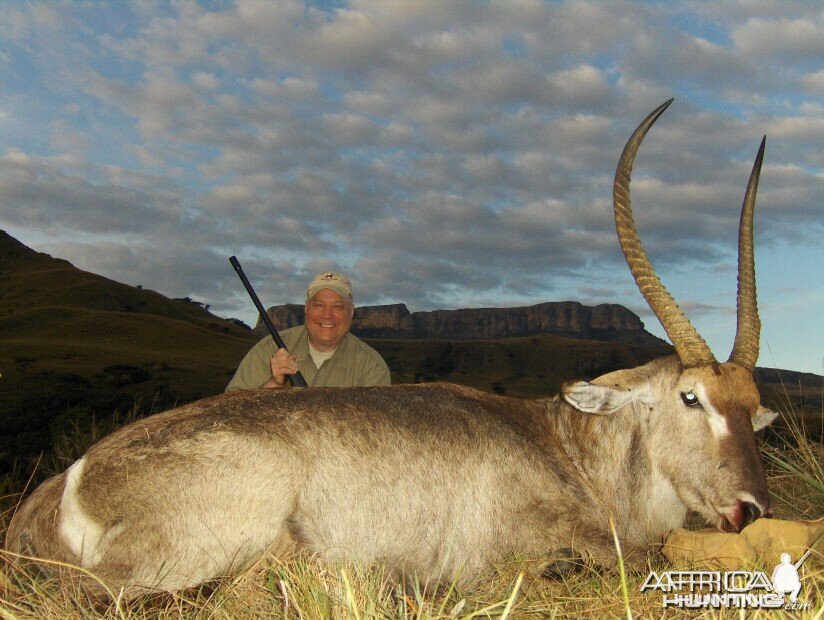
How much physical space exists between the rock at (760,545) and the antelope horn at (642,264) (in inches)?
48.5

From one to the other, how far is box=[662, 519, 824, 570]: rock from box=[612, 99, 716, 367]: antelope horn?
123 cm

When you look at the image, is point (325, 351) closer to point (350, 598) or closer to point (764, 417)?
point (764, 417)

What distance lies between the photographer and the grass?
3.79 m

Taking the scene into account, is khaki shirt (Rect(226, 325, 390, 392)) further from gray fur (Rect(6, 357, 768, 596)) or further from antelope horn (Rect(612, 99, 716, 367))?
antelope horn (Rect(612, 99, 716, 367))

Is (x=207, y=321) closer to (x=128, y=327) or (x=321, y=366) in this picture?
(x=128, y=327)

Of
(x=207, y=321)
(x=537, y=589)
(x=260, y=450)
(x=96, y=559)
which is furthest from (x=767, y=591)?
(x=207, y=321)

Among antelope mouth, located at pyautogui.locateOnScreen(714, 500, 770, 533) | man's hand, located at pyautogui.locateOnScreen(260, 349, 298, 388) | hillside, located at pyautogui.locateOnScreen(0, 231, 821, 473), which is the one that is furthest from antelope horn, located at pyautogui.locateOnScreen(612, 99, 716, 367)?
hillside, located at pyautogui.locateOnScreen(0, 231, 821, 473)

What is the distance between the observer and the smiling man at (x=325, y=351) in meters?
8.84

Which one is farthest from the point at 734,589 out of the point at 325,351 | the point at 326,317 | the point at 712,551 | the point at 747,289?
the point at 325,351

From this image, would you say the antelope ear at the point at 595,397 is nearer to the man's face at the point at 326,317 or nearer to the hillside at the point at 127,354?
the man's face at the point at 326,317

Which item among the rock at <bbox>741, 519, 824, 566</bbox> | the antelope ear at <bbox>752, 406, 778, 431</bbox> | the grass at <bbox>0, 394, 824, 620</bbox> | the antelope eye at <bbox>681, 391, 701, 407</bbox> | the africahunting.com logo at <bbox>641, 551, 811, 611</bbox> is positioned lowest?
the grass at <bbox>0, 394, 824, 620</bbox>

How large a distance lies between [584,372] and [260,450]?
12224 cm

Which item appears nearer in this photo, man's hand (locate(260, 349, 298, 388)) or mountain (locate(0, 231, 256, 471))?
man's hand (locate(260, 349, 298, 388))

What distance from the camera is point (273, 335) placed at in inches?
352
